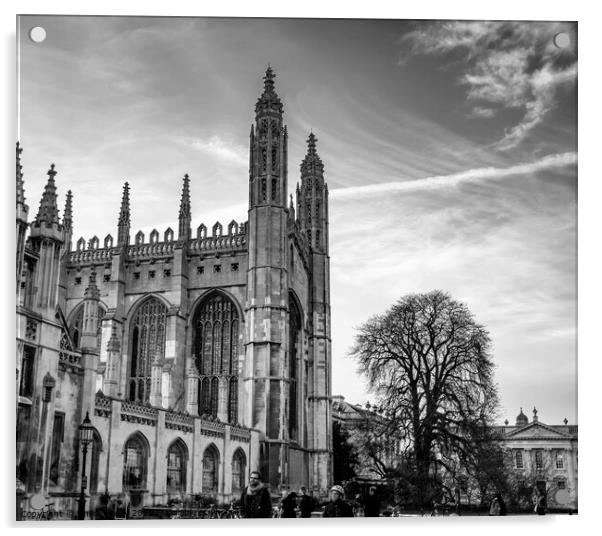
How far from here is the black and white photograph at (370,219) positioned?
12461 millimetres

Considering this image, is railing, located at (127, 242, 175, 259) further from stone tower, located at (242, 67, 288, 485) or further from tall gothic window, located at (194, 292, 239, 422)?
stone tower, located at (242, 67, 288, 485)

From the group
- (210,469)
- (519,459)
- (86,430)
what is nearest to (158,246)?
(210,469)

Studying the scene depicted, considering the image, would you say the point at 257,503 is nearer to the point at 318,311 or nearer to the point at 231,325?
the point at 231,325

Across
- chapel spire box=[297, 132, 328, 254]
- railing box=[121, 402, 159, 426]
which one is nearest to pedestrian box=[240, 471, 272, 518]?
railing box=[121, 402, 159, 426]

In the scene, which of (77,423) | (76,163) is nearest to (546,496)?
(77,423)

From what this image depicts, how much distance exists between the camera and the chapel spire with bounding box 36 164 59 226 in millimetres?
12570

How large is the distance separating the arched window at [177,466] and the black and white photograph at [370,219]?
10.3 inches

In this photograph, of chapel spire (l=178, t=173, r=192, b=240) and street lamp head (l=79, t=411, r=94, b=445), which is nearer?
street lamp head (l=79, t=411, r=94, b=445)

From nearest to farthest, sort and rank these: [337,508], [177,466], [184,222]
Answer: [337,508] → [177,466] → [184,222]

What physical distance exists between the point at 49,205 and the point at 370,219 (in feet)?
19.1

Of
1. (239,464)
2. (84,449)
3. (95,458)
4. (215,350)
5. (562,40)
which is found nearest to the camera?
(84,449)

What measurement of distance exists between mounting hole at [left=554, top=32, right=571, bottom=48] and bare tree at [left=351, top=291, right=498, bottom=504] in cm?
467

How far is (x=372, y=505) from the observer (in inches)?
490

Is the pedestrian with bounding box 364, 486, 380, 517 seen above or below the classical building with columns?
below
